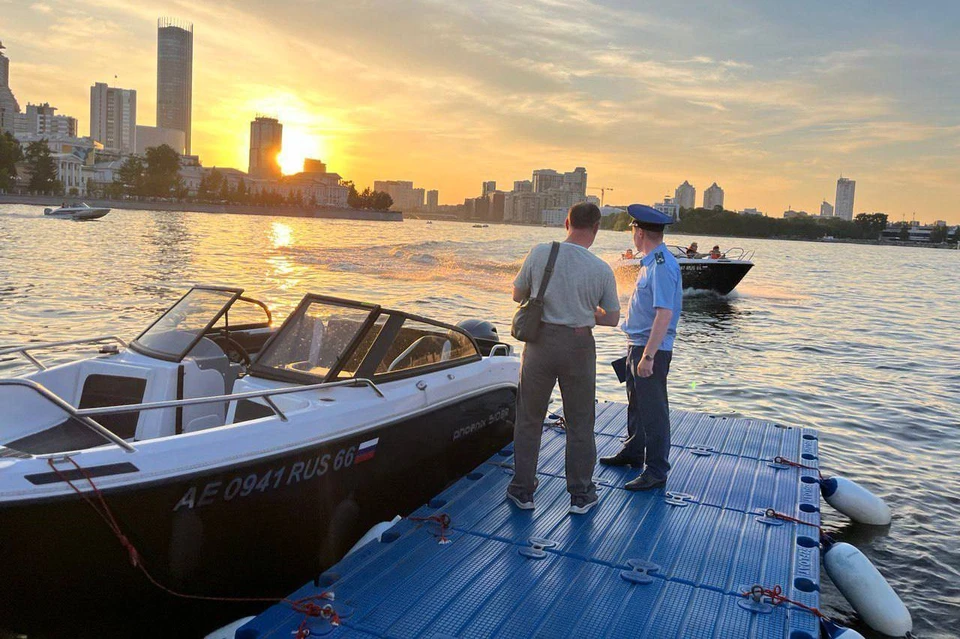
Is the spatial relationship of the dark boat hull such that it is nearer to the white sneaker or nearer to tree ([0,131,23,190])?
the white sneaker

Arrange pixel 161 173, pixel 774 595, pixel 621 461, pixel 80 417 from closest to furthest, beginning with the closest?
pixel 80 417, pixel 774 595, pixel 621 461, pixel 161 173

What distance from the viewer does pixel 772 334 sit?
21.4 m

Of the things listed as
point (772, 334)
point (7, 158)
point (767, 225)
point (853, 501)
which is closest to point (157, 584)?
point (853, 501)

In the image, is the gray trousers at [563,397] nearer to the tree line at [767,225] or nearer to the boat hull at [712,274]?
the boat hull at [712,274]

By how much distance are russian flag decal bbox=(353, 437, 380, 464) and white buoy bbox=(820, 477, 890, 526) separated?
4.67 metres

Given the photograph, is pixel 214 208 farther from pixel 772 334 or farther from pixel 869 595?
pixel 869 595

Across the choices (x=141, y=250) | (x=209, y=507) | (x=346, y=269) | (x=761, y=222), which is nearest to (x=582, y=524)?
(x=209, y=507)

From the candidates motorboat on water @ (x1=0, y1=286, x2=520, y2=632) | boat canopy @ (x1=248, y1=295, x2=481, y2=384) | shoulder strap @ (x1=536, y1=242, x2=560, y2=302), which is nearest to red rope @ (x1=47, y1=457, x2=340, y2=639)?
motorboat on water @ (x1=0, y1=286, x2=520, y2=632)

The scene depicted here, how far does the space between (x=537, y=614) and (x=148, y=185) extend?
16253 cm

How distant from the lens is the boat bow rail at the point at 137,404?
3328mm

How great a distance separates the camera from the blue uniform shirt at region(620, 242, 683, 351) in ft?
17.6

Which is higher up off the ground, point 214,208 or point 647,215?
point 214,208

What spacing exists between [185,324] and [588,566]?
126 inches

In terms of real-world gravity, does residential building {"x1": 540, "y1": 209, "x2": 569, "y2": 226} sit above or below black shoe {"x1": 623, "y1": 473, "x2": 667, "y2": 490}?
above
